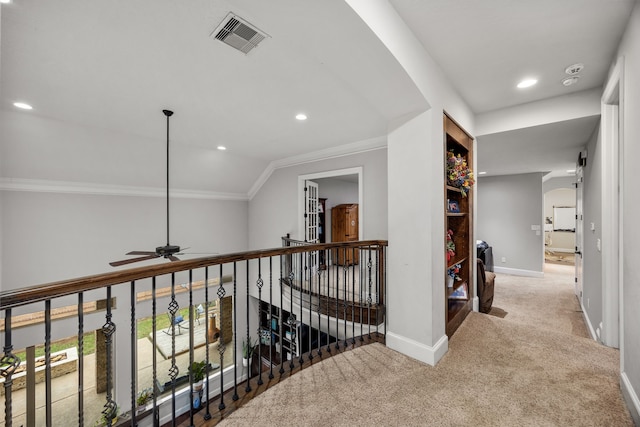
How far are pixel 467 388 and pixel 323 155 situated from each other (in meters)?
4.14

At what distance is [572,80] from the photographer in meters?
2.55

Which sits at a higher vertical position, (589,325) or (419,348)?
(419,348)

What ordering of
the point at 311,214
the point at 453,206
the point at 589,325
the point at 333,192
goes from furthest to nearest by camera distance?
the point at 333,192
the point at 311,214
the point at 589,325
the point at 453,206

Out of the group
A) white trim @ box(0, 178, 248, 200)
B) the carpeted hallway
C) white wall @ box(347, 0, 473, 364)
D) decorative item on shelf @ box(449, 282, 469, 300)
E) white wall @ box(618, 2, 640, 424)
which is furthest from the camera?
white trim @ box(0, 178, 248, 200)

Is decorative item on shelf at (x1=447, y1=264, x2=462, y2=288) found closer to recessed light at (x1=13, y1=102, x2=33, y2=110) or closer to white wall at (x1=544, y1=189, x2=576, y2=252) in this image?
recessed light at (x1=13, y1=102, x2=33, y2=110)

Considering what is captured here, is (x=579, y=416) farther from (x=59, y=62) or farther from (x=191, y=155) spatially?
(x=191, y=155)

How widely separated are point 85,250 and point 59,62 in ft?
12.4

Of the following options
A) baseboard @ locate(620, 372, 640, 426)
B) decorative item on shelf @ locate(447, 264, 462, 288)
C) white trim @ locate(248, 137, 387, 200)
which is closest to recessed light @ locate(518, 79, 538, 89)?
white trim @ locate(248, 137, 387, 200)

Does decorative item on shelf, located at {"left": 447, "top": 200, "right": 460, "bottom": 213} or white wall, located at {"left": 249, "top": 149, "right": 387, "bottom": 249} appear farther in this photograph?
white wall, located at {"left": 249, "top": 149, "right": 387, "bottom": 249}

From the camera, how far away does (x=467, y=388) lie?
1.90 m

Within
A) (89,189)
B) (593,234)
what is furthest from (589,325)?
(89,189)

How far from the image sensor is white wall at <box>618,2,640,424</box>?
151cm

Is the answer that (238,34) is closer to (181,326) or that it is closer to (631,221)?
(631,221)

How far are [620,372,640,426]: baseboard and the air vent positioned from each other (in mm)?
3302
